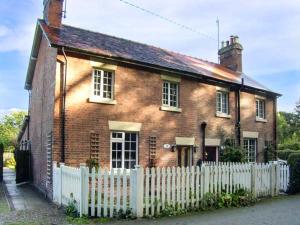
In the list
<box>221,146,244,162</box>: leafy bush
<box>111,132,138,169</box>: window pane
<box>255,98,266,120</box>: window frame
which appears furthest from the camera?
<box>255,98,266,120</box>: window frame

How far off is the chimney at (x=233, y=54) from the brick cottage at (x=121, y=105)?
15.8 ft

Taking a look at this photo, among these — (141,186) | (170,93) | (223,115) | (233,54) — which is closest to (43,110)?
Answer: (170,93)

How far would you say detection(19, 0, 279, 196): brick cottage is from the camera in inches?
577

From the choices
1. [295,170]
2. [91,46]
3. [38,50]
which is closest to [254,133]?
[295,170]

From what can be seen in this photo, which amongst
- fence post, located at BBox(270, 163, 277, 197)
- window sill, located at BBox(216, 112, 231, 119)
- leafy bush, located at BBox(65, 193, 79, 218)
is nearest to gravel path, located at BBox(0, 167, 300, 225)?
leafy bush, located at BBox(65, 193, 79, 218)

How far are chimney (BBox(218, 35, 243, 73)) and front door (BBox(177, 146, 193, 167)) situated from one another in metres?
10.4

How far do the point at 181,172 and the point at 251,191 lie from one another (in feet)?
12.1

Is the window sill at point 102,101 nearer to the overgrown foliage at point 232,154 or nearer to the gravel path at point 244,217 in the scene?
the gravel path at point 244,217

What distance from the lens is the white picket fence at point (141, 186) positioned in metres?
10.6

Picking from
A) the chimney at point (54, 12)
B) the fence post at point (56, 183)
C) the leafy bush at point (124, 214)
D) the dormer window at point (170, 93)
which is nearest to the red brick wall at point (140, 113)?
the dormer window at point (170, 93)

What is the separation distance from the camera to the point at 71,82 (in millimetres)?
14719

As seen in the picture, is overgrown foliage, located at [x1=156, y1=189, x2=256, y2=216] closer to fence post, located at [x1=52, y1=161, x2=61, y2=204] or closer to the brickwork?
fence post, located at [x1=52, y1=161, x2=61, y2=204]

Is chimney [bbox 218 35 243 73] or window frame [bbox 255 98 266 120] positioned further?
chimney [bbox 218 35 243 73]

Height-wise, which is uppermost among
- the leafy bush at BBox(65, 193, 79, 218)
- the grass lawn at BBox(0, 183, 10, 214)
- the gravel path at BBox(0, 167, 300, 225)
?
the leafy bush at BBox(65, 193, 79, 218)
